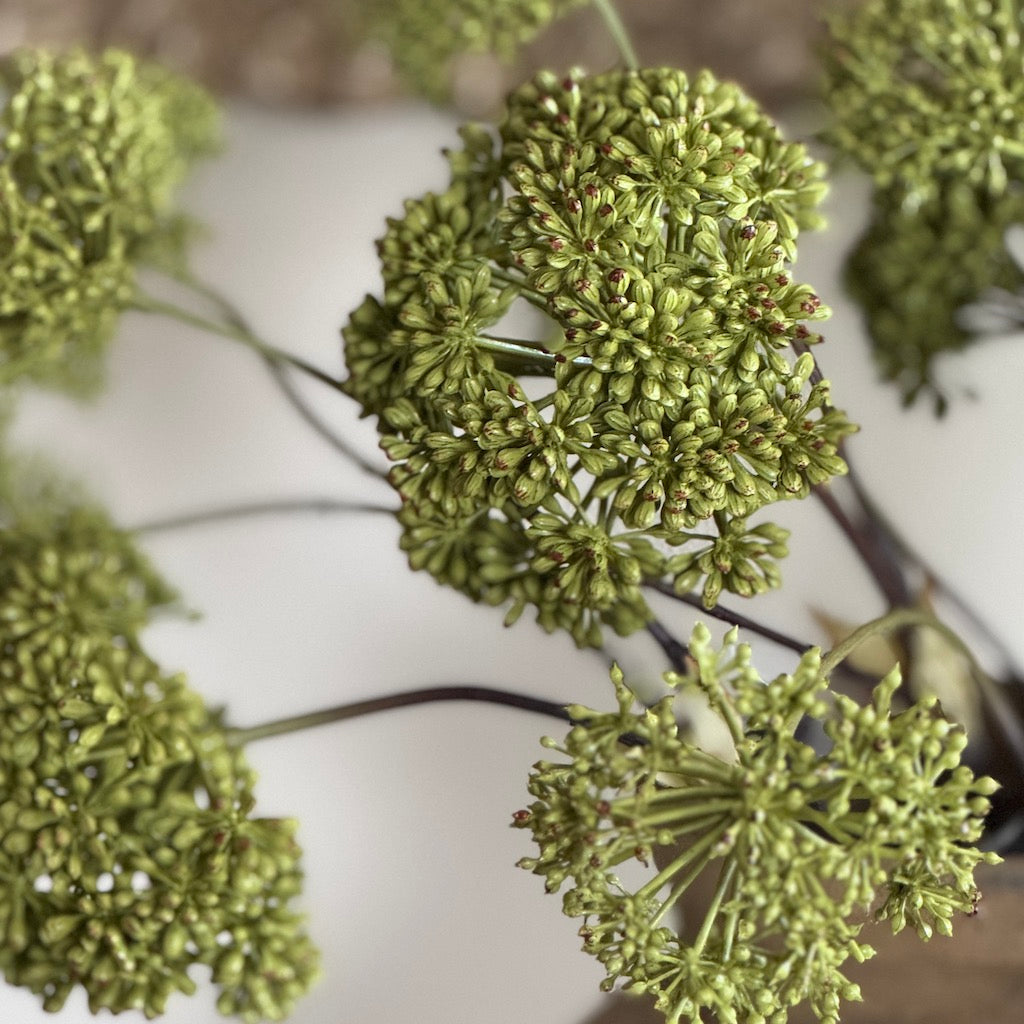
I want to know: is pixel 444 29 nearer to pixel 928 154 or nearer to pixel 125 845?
pixel 928 154

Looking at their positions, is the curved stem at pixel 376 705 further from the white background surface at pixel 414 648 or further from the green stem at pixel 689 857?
the green stem at pixel 689 857

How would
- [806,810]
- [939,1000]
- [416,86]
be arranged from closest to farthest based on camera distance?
[806,810], [939,1000], [416,86]

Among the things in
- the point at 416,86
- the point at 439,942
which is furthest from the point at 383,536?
the point at 416,86

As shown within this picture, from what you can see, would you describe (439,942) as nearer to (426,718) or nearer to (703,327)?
(426,718)

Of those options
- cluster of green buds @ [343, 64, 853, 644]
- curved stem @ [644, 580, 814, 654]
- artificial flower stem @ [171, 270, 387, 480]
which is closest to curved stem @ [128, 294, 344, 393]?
artificial flower stem @ [171, 270, 387, 480]

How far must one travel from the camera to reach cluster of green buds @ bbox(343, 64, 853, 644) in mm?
447

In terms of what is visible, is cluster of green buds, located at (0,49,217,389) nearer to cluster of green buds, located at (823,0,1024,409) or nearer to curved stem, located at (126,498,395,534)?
curved stem, located at (126,498,395,534)

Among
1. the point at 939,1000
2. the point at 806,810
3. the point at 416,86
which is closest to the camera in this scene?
the point at 806,810

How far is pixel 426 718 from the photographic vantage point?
0.57m

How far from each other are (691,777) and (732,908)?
5 cm

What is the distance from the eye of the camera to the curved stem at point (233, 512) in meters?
0.65

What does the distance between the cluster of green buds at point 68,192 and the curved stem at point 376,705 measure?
0.23 metres

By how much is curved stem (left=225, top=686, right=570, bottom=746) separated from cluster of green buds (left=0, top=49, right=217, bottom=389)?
0.76 feet

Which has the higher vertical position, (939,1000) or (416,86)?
(416,86)
